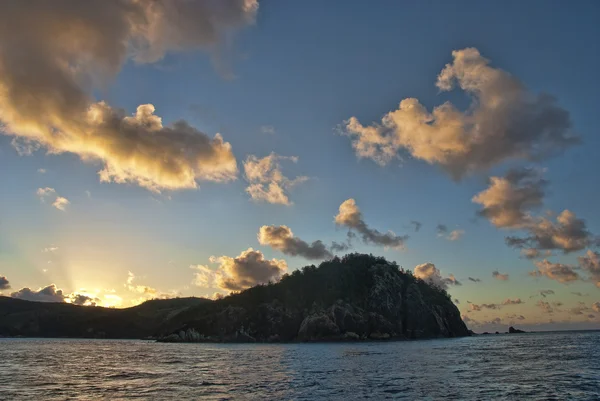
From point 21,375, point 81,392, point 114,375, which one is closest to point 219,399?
point 81,392

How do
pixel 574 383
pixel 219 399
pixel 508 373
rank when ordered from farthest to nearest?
1. pixel 508 373
2. pixel 574 383
3. pixel 219 399

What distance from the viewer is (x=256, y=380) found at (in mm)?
53562

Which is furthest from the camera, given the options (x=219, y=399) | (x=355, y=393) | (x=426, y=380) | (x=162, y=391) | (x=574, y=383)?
(x=426, y=380)

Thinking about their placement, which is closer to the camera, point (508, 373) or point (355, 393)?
point (355, 393)

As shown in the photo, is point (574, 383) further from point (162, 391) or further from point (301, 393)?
point (162, 391)

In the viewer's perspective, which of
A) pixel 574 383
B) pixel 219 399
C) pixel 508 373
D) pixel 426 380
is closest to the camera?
pixel 219 399

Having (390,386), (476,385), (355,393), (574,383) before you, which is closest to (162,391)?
(355,393)

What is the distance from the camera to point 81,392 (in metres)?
43.9

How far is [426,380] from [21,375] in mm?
55591

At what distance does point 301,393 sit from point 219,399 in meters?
8.27

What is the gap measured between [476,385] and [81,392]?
4217 cm

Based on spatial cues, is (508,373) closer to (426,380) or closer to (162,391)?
(426,380)

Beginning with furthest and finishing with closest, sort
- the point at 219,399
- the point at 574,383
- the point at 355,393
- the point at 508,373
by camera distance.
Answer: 1. the point at 508,373
2. the point at 574,383
3. the point at 355,393
4. the point at 219,399

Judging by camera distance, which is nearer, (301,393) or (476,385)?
(301,393)
